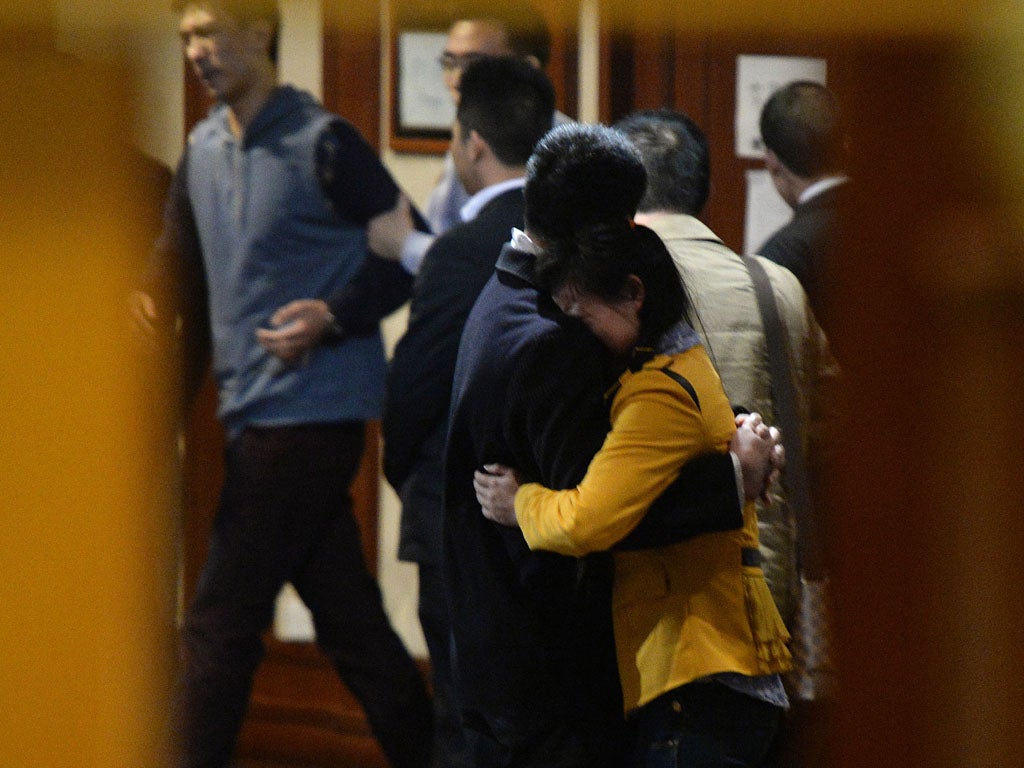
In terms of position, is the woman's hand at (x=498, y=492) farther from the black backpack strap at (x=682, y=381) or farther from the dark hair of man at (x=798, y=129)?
the dark hair of man at (x=798, y=129)

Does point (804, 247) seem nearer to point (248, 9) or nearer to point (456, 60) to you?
point (456, 60)

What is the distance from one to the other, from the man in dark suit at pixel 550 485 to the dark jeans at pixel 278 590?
1266 mm

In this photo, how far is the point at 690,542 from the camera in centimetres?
181

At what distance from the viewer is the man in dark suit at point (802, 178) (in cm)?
161

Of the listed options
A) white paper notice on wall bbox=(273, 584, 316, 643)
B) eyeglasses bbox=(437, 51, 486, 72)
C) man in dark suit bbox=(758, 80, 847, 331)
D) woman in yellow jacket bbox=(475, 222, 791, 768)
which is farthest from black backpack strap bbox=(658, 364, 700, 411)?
white paper notice on wall bbox=(273, 584, 316, 643)

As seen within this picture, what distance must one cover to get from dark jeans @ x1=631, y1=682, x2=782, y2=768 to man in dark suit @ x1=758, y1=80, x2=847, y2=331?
1.63 feet

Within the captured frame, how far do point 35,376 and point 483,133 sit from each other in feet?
5.44

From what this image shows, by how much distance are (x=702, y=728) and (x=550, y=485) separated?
0.36 metres

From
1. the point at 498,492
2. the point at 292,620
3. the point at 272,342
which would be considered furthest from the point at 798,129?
the point at 292,620

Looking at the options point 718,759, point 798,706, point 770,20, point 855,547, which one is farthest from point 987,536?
point 798,706

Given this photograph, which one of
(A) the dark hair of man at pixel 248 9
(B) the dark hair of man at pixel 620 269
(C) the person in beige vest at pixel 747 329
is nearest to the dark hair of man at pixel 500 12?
(A) the dark hair of man at pixel 248 9

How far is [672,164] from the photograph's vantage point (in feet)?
7.80

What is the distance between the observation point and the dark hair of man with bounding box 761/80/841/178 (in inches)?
61.7

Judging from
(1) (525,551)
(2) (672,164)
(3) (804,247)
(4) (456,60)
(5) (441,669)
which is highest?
(4) (456,60)
